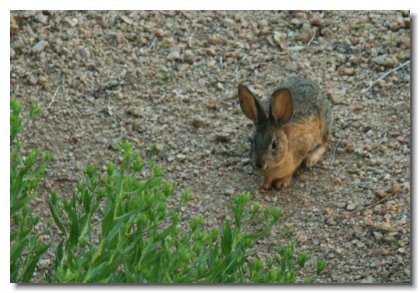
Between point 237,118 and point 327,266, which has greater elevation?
point 237,118

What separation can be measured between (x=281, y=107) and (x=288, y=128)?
27cm

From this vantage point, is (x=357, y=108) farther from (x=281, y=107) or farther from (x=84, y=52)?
(x=84, y=52)

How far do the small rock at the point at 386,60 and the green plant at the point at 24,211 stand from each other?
1780 mm

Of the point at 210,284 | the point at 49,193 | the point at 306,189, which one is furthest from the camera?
the point at 306,189

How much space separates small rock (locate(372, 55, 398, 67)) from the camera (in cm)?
465

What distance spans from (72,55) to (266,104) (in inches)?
37.4

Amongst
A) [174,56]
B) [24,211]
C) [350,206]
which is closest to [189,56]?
[174,56]

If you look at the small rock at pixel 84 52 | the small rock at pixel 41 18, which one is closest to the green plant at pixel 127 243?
the small rock at pixel 41 18

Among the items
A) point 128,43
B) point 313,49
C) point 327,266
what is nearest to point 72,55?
point 128,43

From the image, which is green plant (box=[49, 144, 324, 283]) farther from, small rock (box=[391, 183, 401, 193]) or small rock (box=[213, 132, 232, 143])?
small rock (box=[213, 132, 232, 143])

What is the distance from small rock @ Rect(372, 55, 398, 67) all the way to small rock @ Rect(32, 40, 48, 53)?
5.01ft

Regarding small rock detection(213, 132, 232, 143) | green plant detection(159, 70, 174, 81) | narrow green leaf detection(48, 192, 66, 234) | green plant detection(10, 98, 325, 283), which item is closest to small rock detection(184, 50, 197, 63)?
green plant detection(159, 70, 174, 81)
